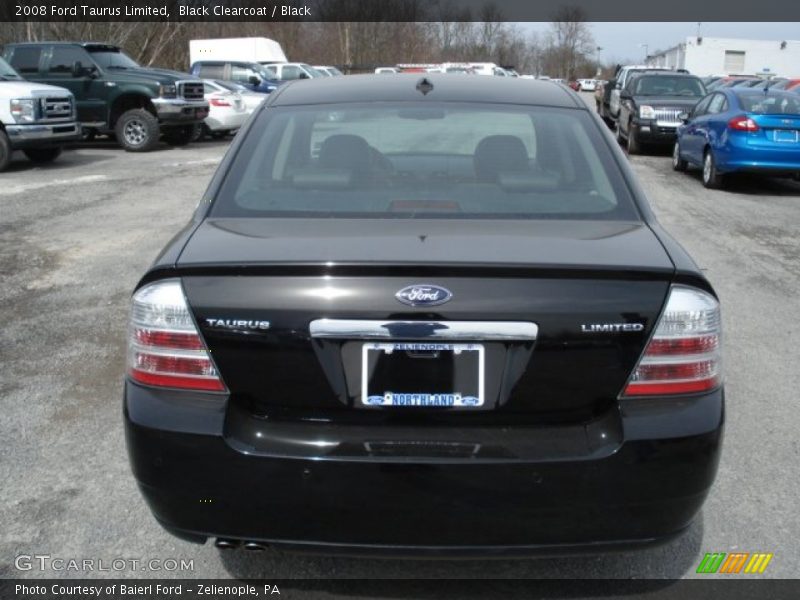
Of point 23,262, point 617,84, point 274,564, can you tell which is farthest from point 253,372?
point 617,84

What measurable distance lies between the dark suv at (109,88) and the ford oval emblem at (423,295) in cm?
1674

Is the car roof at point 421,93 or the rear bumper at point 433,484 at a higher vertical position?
the car roof at point 421,93

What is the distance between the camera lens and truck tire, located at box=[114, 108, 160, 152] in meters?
18.0

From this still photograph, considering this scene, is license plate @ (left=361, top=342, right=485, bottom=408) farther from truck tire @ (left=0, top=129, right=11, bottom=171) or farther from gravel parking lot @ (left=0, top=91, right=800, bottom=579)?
truck tire @ (left=0, top=129, right=11, bottom=171)

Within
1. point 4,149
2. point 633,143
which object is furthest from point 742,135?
point 4,149

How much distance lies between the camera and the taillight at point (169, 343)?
2.49 m

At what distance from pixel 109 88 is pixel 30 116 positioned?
3.57 meters

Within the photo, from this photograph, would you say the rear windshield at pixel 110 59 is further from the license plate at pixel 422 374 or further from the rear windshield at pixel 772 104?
the license plate at pixel 422 374

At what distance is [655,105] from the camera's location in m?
17.2

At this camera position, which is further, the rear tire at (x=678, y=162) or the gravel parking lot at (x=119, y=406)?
the rear tire at (x=678, y=162)

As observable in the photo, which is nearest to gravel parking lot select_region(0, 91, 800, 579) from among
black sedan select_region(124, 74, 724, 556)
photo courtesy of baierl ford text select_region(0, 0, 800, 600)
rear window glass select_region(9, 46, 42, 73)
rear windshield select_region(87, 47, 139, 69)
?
photo courtesy of baierl ford text select_region(0, 0, 800, 600)

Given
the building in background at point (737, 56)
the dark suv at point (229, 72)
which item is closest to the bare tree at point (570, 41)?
the building in background at point (737, 56)

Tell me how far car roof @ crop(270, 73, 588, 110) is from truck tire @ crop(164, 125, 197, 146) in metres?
16.3

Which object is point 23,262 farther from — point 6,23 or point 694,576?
point 6,23
